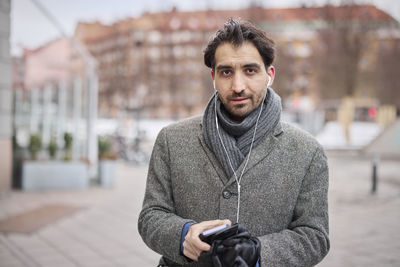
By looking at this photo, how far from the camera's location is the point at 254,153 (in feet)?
6.04

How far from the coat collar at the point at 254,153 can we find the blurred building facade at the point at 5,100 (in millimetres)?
7926

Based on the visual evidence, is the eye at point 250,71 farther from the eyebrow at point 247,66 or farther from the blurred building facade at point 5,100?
the blurred building facade at point 5,100

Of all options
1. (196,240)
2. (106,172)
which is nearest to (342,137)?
(106,172)

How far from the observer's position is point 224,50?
1802 millimetres

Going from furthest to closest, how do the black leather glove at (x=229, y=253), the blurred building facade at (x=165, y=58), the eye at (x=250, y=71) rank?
the blurred building facade at (x=165, y=58) → the eye at (x=250, y=71) → the black leather glove at (x=229, y=253)

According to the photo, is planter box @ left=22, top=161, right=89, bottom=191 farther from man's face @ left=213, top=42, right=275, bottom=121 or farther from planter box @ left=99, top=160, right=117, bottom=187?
man's face @ left=213, top=42, right=275, bottom=121

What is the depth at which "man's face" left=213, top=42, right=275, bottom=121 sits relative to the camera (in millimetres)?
1781

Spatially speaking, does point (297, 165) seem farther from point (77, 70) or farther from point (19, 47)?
point (77, 70)

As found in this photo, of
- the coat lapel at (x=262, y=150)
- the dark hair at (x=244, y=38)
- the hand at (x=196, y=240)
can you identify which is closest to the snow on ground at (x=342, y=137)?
the coat lapel at (x=262, y=150)

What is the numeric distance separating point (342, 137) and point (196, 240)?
29968 mm

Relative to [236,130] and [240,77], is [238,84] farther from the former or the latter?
[236,130]

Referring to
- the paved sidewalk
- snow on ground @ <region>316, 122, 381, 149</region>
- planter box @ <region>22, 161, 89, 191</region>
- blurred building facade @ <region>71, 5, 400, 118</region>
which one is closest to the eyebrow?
the paved sidewalk

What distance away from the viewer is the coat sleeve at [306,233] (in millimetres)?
1689

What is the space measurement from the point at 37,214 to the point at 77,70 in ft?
16.8
